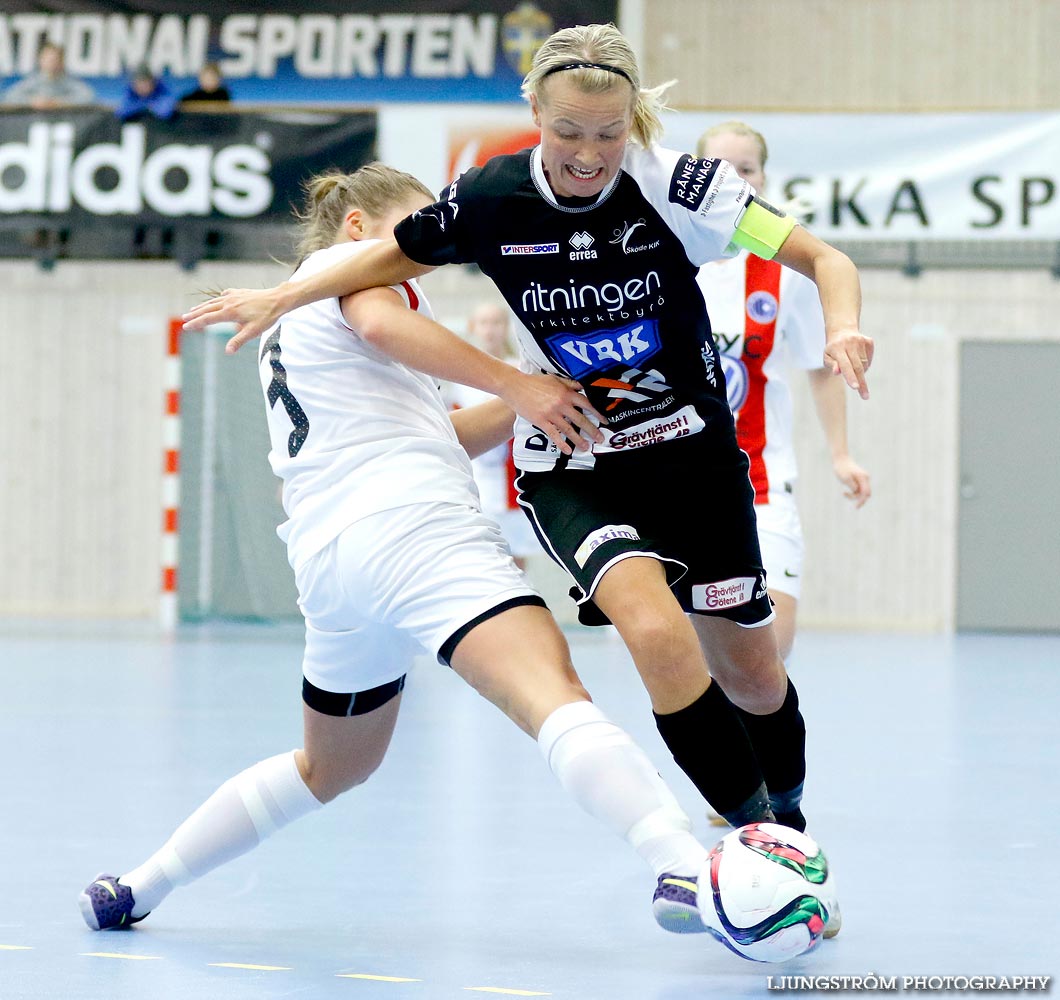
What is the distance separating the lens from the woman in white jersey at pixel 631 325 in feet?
8.08

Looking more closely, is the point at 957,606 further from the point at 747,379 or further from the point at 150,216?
the point at 747,379

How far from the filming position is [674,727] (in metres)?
2.51

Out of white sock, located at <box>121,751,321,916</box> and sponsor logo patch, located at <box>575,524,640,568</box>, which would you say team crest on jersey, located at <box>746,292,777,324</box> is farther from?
white sock, located at <box>121,751,321,916</box>

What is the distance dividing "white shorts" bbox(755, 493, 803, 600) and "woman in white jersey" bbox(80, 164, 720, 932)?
3.96ft

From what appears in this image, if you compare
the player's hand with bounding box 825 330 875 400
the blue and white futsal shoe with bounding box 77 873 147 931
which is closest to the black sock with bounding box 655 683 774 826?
the player's hand with bounding box 825 330 875 400

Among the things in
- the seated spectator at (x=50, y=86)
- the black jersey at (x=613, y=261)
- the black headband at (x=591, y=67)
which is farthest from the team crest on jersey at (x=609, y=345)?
the seated spectator at (x=50, y=86)

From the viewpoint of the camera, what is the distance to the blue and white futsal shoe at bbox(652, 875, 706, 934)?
2.22 meters

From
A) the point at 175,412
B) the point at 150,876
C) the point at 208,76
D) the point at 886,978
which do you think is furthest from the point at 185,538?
the point at 886,978

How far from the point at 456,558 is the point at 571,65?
796 millimetres

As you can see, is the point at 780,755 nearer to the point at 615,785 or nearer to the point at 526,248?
the point at 615,785

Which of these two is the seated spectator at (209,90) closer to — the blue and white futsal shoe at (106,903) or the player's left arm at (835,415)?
the player's left arm at (835,415)

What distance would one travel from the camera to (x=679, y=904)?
222 cm

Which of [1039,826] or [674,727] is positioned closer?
[674,727]

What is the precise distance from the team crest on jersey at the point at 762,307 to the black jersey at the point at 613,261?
129 cm
